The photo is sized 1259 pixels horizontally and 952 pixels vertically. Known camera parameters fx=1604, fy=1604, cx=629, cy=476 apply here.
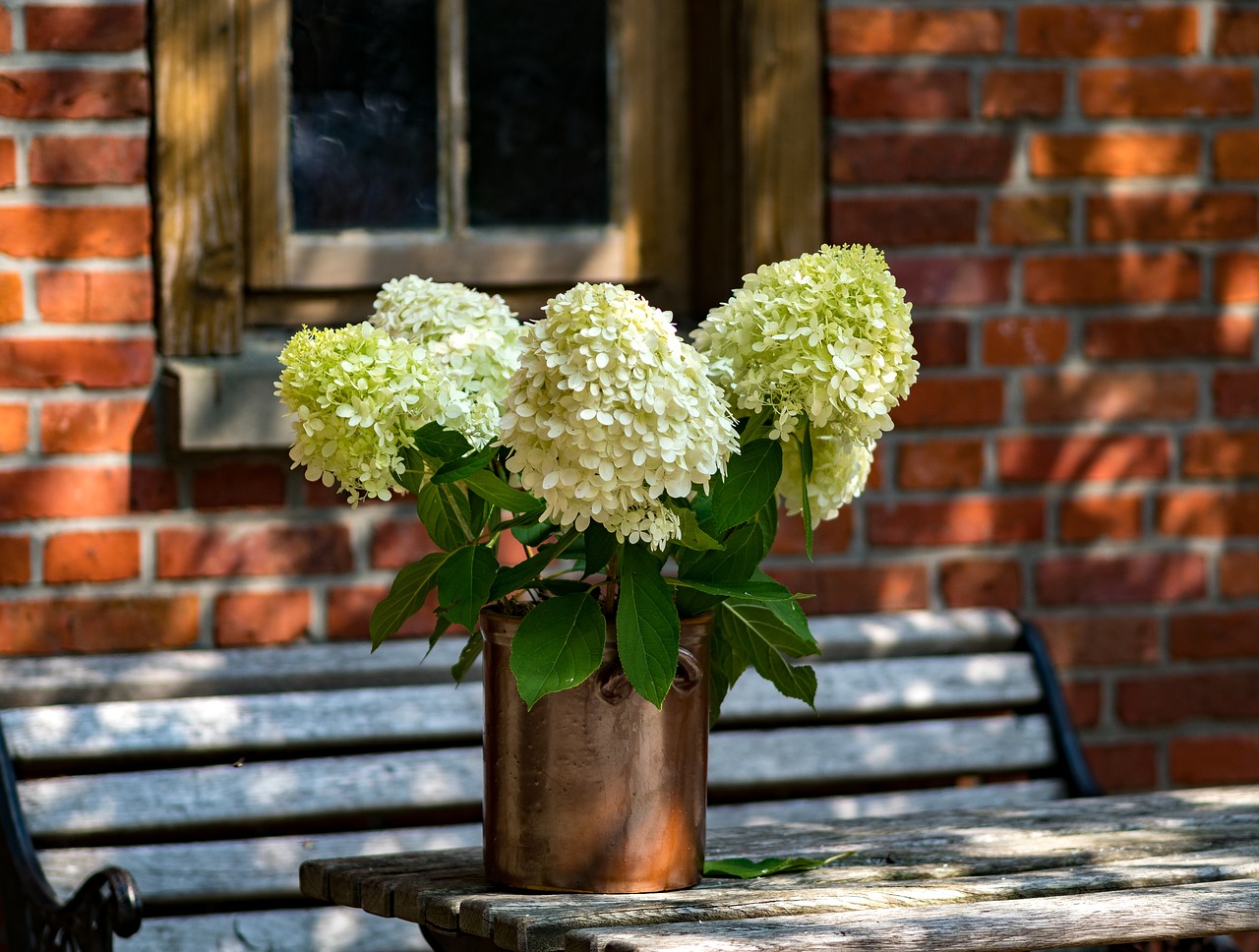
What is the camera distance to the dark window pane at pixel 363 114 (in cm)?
241

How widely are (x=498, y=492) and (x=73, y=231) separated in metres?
1.12

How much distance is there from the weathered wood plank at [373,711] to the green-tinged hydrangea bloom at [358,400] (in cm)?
84

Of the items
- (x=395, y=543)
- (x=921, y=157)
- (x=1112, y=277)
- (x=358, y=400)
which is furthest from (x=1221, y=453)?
(x=358, y=400)

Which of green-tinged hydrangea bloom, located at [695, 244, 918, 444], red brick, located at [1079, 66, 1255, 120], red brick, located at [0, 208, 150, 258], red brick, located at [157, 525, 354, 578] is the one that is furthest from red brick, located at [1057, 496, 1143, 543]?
red brick, located at [0, 208, 150, 258]

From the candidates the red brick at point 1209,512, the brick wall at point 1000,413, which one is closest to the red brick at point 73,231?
the brick wall at point 1000,413

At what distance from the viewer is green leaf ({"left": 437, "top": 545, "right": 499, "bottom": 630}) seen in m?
1.40

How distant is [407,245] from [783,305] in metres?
1.16

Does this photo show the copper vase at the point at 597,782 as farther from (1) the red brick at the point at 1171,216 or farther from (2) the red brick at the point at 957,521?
(1) the red brick at the point at 1171,216

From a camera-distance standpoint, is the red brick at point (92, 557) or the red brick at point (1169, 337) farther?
the red brick at point (1169, 337)

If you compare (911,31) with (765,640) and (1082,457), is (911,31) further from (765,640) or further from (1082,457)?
(765,640)

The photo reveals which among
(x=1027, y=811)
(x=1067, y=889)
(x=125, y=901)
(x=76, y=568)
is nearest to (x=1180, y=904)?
(x=1067, y=889)

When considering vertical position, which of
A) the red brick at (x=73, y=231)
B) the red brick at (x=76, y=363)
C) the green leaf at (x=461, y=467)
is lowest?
the green leaf at (x=461, y=467)

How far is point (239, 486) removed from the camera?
231 centimetres

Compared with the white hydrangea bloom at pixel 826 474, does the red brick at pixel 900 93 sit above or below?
above
